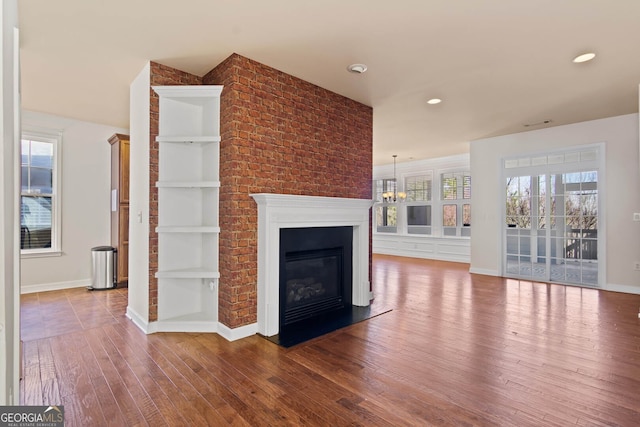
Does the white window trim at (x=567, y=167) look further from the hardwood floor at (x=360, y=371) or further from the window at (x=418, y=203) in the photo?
the window at (x=418, y=203)

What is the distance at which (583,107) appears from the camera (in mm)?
4582

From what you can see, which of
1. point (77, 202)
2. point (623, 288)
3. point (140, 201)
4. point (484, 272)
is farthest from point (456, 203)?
point (77, 202)

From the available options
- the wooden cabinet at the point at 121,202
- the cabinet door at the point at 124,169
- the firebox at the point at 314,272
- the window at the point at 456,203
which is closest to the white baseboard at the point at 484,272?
the window at the point at 456,203

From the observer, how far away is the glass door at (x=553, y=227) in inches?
211

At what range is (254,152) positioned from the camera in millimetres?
3197

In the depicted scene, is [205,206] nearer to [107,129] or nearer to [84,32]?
[84,32]

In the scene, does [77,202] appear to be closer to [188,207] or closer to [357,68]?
[188,207]

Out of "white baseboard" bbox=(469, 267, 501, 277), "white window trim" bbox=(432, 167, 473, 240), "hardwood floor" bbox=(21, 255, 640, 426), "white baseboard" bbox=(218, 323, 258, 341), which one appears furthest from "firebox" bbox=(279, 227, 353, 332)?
"white window trim" bbox=(432, 167, 473, 240)

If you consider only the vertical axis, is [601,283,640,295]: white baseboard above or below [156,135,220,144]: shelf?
below

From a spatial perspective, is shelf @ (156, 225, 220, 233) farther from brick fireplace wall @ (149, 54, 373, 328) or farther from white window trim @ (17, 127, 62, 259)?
white window trim @ (17, 127, 62, 259)

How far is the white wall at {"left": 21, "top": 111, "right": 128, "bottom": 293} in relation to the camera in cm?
484

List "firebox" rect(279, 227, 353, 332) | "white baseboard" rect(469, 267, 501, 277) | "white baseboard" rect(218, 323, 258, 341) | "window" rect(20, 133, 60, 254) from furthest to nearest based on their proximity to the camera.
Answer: "white baseboard" rect(469, 267, 501, 277)
"window" rect(20, 133, 60, 254)
"firebox" rect(279, 227, 353, 332)
"white baseboard" rect(218, 323, 258, 341)

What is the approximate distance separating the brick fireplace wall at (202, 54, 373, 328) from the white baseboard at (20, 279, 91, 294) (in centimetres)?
336

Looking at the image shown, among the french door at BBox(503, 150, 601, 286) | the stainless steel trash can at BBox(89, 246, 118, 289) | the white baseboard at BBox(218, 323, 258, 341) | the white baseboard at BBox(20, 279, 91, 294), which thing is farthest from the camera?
the french door at BBox(503, 150, 601, 286)
